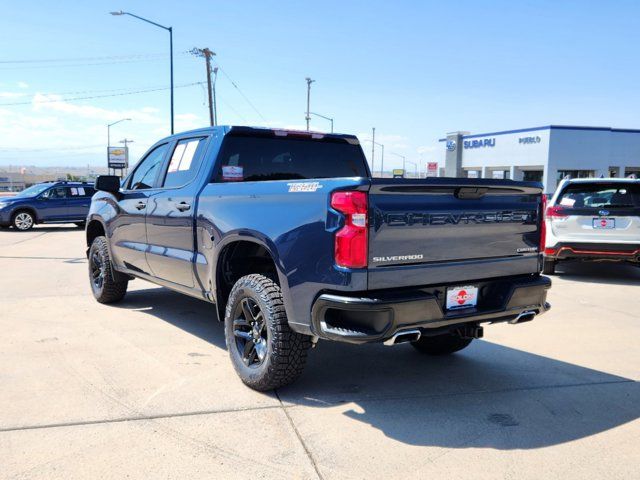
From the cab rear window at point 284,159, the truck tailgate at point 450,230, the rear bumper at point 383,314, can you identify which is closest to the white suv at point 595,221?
the cab rear window at point 284,159

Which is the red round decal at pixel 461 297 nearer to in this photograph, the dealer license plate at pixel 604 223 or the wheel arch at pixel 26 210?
the dealer license plate at pixel 604 223

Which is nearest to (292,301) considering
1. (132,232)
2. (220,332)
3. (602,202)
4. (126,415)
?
(126,415)

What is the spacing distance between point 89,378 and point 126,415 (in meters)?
0.86

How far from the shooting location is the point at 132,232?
6.06 meters

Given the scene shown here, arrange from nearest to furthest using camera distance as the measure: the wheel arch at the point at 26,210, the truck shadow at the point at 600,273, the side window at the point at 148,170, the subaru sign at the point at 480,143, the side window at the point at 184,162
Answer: the side window at the point at 184,162 < the side window at the point at 148,170 < the truck shadow at the point at 600,273 < the wheel arch at the point at 26,210 < the subaru sign at the point at 480,143

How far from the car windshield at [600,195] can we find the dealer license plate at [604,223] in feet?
0.69

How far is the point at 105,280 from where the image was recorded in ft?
22.2

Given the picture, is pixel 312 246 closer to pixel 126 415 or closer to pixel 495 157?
pixel 126 415

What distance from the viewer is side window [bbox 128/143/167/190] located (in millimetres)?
5862

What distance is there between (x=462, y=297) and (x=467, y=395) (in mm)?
862

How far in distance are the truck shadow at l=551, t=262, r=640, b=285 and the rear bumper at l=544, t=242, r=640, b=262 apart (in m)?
0.54

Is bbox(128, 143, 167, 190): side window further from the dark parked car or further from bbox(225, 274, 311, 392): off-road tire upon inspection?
the dark parked car

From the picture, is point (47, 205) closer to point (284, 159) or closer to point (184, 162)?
point (184, 162)

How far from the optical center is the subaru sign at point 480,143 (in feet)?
156
